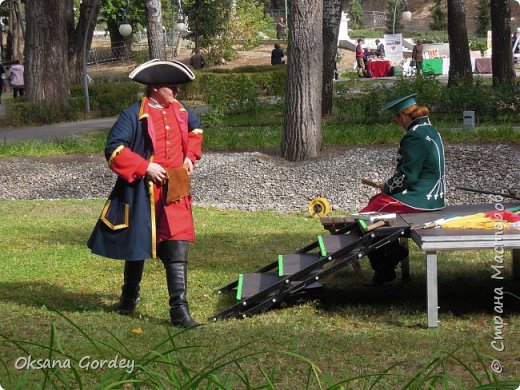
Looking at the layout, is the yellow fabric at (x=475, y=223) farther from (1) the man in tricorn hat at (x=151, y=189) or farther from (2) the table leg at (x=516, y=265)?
(1) the man in tricorn hat at (x=151, y=189)

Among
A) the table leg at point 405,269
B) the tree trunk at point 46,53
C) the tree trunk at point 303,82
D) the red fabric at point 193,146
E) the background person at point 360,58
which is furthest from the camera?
the background person at point 360,58

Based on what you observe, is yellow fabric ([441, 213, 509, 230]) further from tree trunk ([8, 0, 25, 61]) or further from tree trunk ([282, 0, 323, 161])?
tree trunk ([8, 0, 25, 61])

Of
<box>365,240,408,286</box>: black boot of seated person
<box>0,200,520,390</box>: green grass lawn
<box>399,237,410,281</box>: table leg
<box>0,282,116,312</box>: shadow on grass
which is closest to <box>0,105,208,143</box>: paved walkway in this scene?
<box>0,200,520,390</box>: green grass lawn

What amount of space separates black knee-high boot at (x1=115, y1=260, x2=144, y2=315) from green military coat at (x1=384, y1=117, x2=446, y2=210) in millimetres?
2052

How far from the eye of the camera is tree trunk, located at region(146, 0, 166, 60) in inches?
985

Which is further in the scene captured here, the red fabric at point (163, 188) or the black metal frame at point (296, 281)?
the black metal frame at point (296, 281)

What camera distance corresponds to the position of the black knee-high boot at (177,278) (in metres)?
6.86

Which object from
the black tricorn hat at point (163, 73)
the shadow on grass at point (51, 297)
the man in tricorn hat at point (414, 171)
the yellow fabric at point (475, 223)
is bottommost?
the shadow on grass at point (51, 297)

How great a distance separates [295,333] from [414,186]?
1.83 m

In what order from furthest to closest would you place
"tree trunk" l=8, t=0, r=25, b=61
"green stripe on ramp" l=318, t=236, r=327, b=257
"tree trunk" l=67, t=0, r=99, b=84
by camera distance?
1. "tree trunk" l=8, t=0, r=25, b=61
2. "tree trunk" l=67, t=0, r=99, b=84
3. "green stripe on ramp" l=318, t=236, r=327, b=257

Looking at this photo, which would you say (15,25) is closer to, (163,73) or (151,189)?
(163,73)

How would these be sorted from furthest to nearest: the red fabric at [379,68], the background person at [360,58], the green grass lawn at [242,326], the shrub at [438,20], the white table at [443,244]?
the shrub at [438,20], the red fabric at [379,68], the background person at [360,58], the white table at [443,244], the green grass lawn at [242,326]

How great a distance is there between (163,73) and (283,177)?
7948 millimetres

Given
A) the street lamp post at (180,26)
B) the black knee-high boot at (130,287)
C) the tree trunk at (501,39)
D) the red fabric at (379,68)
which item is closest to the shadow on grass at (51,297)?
the black knee-high boot at (130,287)
